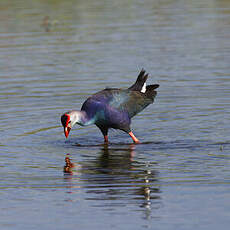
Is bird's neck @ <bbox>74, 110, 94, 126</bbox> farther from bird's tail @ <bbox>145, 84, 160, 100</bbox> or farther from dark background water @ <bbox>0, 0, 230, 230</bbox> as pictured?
bird's tail @ <bbox>145, 84, 160, 100</bbox>

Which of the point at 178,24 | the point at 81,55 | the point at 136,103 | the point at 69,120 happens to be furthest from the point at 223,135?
the point at 178,24

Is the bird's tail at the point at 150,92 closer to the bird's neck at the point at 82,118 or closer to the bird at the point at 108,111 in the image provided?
the bird at the point at 108,111

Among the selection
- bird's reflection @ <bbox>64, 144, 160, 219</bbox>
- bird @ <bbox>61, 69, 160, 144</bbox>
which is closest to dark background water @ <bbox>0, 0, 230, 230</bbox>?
bird's reflection @ <bbox>64, 144, 160, 219</bbox>

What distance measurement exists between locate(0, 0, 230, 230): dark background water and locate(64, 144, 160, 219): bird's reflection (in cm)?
1

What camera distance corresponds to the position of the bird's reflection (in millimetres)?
8633

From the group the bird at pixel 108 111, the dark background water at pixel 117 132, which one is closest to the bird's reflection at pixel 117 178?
the dark background water at pixel 117 132

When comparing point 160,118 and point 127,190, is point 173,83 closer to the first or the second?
point 160,118

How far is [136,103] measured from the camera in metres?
12.2

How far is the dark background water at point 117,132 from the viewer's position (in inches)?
324

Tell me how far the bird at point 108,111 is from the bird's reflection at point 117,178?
0.41m

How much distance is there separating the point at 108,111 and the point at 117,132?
5.34ft

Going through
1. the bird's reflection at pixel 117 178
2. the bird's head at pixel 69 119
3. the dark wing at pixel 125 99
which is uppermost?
the dark wing at pixel 125 99

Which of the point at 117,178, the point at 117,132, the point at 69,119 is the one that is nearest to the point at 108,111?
the point at 69,119

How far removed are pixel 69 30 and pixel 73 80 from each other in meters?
→ 7.66
